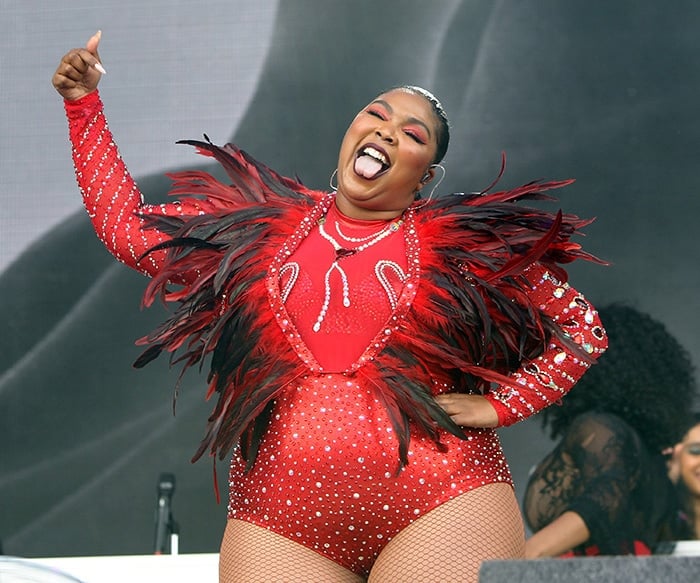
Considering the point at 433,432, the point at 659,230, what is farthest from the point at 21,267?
the point at 433,432

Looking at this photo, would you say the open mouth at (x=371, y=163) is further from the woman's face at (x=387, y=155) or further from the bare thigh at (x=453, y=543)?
the bare thigh at (x=453, y=543)

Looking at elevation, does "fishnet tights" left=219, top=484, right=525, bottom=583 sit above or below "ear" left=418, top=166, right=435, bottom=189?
below

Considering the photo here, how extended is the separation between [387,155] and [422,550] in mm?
803

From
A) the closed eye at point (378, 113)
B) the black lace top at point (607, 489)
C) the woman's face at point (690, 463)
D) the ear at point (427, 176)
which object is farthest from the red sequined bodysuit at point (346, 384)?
the woman's face at point (690, 463)

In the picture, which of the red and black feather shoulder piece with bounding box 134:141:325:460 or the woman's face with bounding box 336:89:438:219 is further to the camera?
the woman's face with bounding box 336:89:438:219

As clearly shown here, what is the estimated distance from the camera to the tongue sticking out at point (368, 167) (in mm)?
2480

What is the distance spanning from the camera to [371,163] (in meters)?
2.49

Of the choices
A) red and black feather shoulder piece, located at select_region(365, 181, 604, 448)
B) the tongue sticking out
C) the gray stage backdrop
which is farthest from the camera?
the gray stage backdrop

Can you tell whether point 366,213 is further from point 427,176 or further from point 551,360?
point 551,360

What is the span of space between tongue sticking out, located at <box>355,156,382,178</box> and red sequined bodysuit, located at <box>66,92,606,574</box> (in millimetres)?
115

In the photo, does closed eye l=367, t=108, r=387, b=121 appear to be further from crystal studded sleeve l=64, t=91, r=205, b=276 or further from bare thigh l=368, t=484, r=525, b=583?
bare thigh l=368, t=484, r=525, b=583

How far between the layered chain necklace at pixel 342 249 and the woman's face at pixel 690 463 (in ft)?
6.74

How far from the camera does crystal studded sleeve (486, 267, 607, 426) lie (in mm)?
2424

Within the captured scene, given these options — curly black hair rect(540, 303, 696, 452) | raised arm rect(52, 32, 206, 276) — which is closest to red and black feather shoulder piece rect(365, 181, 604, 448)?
raised arm rect(52, 32, 206, 276)
